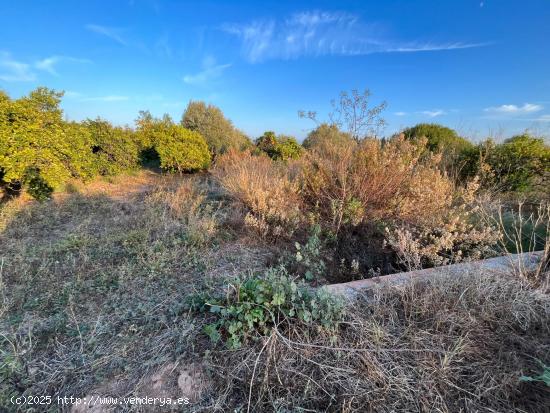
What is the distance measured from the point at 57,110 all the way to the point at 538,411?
732 centimetres

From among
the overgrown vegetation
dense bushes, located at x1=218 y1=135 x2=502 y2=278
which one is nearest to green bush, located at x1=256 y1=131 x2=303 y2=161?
the overgrown vegetation

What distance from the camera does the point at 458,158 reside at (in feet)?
16.5

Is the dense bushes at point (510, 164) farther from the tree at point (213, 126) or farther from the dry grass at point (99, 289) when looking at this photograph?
the tree at point (213, 126)

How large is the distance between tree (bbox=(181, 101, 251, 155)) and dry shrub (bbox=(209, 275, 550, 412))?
351 inches

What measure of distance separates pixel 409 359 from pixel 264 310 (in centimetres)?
90

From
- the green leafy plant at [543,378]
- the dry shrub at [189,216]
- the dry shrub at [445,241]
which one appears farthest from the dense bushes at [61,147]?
the green leafy plant at [543,378]

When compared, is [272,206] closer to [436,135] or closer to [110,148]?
[110,148]

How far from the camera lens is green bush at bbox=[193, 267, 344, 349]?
148 cm

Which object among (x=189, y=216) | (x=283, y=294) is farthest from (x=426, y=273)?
(x=189, y=216)

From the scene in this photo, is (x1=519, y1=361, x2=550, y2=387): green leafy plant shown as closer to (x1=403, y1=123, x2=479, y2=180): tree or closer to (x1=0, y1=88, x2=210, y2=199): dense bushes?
(x1=403, y1=123, x2=479, y2=180): tree

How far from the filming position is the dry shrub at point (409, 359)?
1233mm

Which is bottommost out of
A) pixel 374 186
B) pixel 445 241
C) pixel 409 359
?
pixel 409 359

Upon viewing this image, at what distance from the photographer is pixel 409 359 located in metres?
1.42

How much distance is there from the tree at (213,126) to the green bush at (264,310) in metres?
8.59
